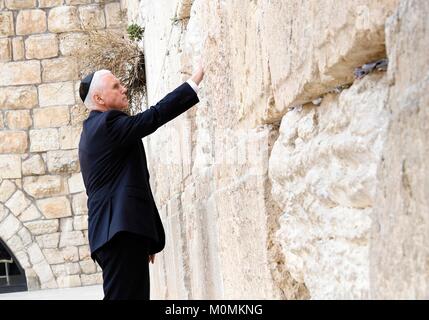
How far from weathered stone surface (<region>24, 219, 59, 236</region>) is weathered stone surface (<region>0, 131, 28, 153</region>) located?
846mm

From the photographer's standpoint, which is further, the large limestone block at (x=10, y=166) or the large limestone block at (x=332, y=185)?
the large limestone block at (x=10, y=166)

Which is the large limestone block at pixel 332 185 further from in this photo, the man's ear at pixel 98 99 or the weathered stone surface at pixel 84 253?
the weathered stone surface at pixel 84 253

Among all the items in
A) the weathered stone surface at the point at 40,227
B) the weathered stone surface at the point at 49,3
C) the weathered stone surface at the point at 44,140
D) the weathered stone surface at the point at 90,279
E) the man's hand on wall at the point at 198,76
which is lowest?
the weathered stone surface at the point at 90,279

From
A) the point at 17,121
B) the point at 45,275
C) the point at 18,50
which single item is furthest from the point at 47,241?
the point at 18,50

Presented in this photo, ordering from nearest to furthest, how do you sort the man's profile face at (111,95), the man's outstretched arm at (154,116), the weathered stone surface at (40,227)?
the man's outstretched arm at (154,116)
the man's profile face at (111,95)
the weathered stone surface at (40,227)

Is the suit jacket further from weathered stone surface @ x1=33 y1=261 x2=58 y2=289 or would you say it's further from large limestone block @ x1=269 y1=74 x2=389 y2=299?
weathered stone surface @ x1=33 y1=261 x2=58 y2=289

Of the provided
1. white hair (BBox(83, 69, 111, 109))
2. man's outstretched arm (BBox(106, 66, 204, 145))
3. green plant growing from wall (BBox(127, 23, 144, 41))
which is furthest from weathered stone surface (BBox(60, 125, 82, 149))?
man's outstretched arm (BBox(106, 66, 204, 145))

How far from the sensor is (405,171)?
111cm

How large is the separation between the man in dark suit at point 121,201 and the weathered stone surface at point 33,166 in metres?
→ 6.48

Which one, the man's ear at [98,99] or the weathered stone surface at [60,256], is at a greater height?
the man's ear at [98,99]

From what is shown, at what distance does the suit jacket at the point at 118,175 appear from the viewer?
10.7 ft

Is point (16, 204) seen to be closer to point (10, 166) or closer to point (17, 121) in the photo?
point (10, 166)

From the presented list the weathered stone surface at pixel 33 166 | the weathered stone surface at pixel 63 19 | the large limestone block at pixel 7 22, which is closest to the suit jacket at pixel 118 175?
the weathered stone surface at pixel 33 166

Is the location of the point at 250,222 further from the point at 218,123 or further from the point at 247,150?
the point at 218,123
